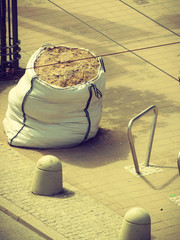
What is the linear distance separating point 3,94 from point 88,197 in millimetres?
4803

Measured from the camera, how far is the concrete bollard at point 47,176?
12109 millimetres

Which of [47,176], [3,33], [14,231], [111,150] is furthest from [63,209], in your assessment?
[3,33]

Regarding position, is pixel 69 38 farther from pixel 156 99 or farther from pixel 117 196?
pixel 117 196

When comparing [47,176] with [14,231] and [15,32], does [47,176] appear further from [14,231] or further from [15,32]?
[15,32]

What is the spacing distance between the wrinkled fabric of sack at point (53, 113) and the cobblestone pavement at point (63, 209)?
2.64ft

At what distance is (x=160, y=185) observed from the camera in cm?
1266

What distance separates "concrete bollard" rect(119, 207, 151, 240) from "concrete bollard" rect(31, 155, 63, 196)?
5.86ft

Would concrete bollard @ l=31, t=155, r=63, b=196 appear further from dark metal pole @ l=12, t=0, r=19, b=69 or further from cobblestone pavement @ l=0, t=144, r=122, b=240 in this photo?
dark metal pole @ l=12, t=0, r=19, b=69

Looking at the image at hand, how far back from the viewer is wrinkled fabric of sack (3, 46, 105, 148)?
1348 cm

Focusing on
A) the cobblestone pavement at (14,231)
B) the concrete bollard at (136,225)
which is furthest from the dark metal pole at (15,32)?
the concrete bollard at (136,225)

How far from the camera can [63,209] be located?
11.8 meters

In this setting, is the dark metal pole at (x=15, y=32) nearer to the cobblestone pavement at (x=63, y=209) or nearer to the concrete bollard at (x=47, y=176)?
the cobblestone pavement at (x=63, y=209)

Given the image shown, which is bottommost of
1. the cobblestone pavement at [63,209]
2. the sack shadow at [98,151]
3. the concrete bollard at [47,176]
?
the sack shadow at [98,151]

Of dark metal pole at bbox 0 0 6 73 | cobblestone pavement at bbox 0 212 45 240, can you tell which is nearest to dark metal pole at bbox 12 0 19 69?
dark metal pole at bbox 0 0 6 73
